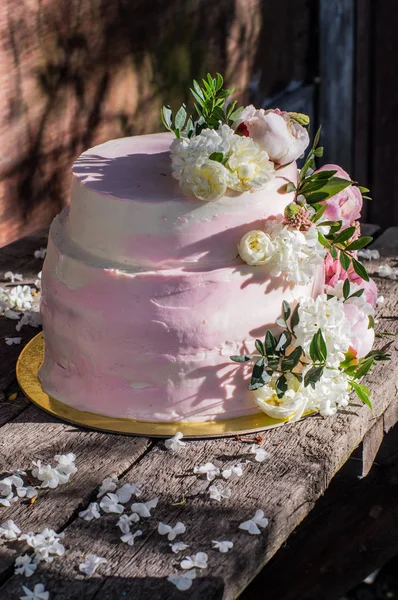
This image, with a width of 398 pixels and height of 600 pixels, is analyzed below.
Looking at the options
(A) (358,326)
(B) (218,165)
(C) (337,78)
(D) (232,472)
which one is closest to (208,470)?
(D) (232,472)

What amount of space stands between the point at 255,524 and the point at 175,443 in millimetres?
288

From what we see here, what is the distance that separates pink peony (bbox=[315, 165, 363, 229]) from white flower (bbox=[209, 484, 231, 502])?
639mm

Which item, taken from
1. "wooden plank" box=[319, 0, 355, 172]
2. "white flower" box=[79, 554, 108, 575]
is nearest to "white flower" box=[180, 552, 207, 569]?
"white flower" box=[79, 554, 108, 575]

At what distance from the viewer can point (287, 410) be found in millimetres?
1871

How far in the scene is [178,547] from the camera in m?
1.54

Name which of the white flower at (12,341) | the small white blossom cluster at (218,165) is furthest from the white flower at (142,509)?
the white flower at (12,341)

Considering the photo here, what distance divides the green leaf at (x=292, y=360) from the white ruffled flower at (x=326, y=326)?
2 cm

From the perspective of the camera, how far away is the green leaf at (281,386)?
1811 millimetres

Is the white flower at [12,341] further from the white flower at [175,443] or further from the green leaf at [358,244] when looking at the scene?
the green leaf at [358,244]

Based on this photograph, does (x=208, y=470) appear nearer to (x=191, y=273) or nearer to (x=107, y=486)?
(x=107, y=486)

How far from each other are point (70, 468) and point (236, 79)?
296 cm

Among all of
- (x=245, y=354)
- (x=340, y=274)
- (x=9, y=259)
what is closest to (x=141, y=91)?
(x=9, y=259)

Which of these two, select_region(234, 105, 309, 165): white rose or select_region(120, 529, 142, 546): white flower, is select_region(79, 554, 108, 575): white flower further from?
select_region(234, 105, 309, 165): white rose

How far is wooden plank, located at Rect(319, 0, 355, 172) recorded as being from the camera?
4.90 metres
